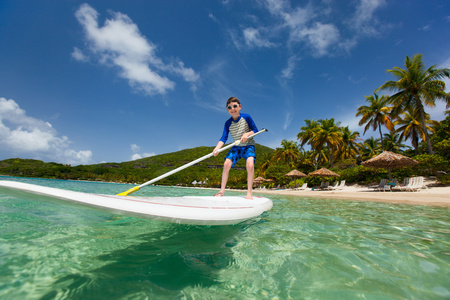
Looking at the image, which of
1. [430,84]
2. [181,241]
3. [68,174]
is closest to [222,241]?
[181,241]

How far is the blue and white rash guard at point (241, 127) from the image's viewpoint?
443cm

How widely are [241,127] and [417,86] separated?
85.6 feet

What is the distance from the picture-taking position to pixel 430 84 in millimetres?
19953

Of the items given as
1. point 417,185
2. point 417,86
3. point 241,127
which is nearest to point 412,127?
point 417,86

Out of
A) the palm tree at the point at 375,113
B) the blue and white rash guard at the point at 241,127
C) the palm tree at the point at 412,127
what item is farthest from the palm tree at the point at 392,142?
the blue and white rash guard at the point at 241,127

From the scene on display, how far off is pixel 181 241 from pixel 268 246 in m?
0.98

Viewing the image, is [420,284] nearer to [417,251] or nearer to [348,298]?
[348,298]

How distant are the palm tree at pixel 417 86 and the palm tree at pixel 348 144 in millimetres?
11763

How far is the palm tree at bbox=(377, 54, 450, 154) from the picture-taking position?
19.7m

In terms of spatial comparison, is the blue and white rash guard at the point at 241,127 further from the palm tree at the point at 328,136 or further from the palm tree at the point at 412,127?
the palm tree at the point at 412,127

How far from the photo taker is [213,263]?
1690 mm

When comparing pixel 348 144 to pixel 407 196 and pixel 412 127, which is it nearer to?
pixel 412 127

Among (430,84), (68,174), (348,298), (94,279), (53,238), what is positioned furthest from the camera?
(68,174)

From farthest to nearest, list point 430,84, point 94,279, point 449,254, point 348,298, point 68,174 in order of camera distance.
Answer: point 68,174, point 430,84, point 449,254, point 94,279, point 348,298
